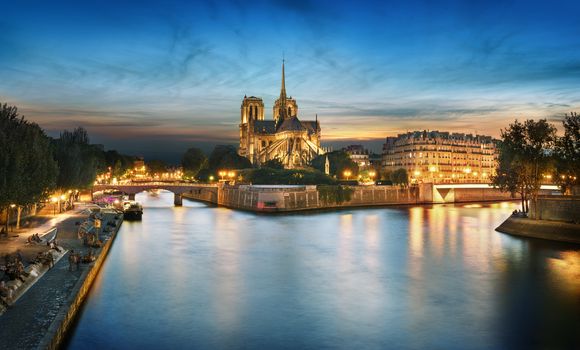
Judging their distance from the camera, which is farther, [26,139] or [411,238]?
[411,238]

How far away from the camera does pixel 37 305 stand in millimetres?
17766

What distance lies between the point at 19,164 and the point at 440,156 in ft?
369

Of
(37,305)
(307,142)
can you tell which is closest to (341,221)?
(37,305)

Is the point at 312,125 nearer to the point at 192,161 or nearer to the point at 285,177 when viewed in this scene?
the point at 192,161

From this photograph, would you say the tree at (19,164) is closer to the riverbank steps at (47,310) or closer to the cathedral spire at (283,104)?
the riverbank steps at (47,310)

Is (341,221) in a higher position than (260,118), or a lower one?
lower

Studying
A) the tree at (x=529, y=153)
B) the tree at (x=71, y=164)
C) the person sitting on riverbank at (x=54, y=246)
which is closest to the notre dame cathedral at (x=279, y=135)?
the tree at (x=71, y=164)

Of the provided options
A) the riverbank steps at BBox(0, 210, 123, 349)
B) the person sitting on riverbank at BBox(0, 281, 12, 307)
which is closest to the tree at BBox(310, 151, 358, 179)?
the riverbank steps at BBox(0, 210, 123, 349)

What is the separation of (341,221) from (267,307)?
39.2 m

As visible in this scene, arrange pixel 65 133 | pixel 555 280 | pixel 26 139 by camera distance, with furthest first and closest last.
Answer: pixel 65 133 → pixel 26 139 → pixel 555 280

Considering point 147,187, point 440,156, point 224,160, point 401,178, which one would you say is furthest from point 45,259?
point 440,156

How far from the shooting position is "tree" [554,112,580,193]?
1527 inches

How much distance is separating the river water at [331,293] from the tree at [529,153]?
4823mm

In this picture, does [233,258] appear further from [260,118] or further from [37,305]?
[260,118]
